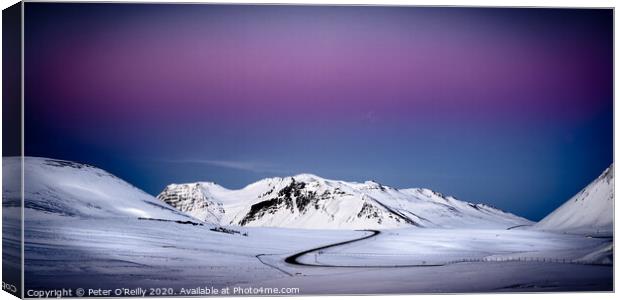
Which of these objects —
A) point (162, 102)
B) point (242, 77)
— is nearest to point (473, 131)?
point (242, 77)

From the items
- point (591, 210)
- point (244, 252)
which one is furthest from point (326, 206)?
point (591, 210)

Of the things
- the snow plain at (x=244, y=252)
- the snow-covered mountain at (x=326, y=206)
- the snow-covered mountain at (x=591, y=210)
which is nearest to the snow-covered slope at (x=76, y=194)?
the snow plain at (x=244, y=252)

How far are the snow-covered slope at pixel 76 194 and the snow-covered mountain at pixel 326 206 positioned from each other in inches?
15.7

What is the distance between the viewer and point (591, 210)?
20.7 meters

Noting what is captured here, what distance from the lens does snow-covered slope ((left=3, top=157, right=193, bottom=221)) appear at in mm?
19172

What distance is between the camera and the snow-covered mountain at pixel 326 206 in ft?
66.0

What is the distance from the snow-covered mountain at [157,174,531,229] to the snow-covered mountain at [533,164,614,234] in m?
0.87

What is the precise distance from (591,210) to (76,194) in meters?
10.7

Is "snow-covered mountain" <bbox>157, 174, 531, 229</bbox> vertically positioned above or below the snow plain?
above

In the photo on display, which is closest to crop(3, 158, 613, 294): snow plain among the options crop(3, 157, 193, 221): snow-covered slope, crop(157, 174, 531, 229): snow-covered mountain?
crop(3, 157, 193, 221): snow-covered slope

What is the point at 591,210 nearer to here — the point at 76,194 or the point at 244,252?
the point at 244,252

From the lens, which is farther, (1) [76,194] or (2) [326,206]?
(2) [326,206]

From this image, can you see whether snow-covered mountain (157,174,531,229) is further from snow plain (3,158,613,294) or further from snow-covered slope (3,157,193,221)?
snow-covered slope (3,157,193,221)

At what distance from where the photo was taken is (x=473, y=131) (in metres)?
21.0
